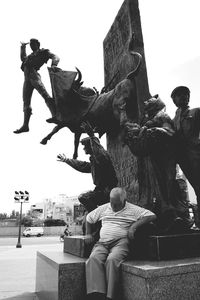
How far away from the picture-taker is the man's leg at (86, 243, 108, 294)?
274 cm

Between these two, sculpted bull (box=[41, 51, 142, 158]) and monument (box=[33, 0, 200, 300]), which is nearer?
monument (box=[33, 0, 200, 300])

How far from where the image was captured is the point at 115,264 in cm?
281

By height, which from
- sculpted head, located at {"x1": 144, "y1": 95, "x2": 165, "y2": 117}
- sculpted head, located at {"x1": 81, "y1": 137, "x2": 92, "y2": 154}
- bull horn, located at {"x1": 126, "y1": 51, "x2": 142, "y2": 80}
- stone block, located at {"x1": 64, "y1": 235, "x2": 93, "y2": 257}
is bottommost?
stone block, located at {"x1": 64, "y1": 235, "x2": 93, "y2": 257}

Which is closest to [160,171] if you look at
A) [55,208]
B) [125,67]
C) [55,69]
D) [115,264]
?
[115,264]

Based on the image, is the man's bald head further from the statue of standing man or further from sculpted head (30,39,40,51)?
sculpted head (30,39,40,51)

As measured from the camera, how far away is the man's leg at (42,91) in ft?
17.9

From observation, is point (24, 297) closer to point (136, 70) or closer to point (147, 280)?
point (147, 280)

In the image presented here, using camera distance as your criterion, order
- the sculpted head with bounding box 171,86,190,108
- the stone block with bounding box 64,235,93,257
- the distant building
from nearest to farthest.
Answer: the stone block with bounding box 64,235,93,257 < the sculpted head with bounding box 171,86,190,108 < the distant building

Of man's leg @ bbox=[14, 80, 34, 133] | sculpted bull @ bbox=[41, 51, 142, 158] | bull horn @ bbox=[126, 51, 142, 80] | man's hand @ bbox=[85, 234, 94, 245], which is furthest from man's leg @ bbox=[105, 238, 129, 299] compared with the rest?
man's leg @ bbox=[14, 80, 34, 133]

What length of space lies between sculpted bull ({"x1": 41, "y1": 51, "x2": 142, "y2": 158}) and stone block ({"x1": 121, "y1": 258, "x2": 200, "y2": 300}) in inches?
98.7

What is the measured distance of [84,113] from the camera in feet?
16.7

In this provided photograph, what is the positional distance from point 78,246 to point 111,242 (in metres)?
0.85

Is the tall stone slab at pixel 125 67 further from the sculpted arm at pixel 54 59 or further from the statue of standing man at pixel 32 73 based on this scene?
the statue of standing man at pixel 32 73

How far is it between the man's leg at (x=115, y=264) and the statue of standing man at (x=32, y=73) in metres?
3.42
